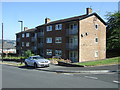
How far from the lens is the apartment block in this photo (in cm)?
3088

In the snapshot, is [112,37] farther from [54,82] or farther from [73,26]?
[54,82]

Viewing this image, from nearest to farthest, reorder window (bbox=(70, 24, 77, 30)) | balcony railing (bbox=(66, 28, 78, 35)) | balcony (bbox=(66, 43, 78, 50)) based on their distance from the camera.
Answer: balcony (bbox=(66, 43, 78, 50)), balcony railing (bbox=(66, 28, 78, 35)), window (bbox=(70, 24, 77, 30))

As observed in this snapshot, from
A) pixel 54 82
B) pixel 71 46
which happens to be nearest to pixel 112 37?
pixel 71 46

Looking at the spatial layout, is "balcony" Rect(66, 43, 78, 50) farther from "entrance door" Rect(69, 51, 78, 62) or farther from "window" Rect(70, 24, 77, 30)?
"window" Rect(70, 24, 77, 30)

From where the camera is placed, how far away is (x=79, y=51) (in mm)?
30141

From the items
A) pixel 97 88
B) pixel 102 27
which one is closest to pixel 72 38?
pixel 102 27

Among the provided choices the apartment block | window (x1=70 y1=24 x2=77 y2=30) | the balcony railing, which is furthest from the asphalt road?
window (x1=70 y1=24 x2=77 y2=30)

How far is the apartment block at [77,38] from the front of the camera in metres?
30.9

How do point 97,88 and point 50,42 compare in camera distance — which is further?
point 50,42

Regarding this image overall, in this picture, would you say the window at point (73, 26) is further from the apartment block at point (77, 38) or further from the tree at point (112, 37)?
the tree at point (112, 37)

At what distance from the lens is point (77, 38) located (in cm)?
3139

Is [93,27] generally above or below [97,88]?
above

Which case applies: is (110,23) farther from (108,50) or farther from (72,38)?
(72,38)

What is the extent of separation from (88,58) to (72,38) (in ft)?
16.3
